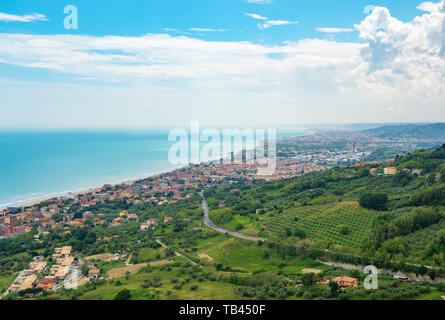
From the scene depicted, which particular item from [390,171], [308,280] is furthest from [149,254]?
[390,171]

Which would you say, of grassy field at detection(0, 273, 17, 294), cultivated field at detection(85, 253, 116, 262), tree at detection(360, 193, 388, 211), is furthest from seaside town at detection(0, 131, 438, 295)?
tree at detection(360, 193, 388, 211)

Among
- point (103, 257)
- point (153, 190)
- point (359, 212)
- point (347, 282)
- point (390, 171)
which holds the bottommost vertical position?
point (103, 257)

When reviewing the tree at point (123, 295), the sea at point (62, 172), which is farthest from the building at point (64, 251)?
the sea at point (62, 172)

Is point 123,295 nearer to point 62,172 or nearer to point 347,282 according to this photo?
point 347,282

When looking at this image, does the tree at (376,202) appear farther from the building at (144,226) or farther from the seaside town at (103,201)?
the building at (144,226)

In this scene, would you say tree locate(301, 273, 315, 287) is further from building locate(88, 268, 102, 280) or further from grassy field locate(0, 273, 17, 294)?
grassy field locate(0, 273, 17, 294)

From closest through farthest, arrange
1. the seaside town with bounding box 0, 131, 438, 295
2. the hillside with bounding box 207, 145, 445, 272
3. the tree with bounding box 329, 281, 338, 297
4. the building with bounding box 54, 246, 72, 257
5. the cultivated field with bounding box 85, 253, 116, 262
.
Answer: the tree with bounding box 329, 281, 338, 297
the hillside with bounding box 207, 145, 445, 272
the seaside town with bounding box 0, 131, 438, 295
the cultivated field with bounding box 85, 253, 116, 262
the building with bounding box 54, 246, 72, 257
